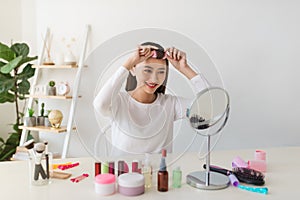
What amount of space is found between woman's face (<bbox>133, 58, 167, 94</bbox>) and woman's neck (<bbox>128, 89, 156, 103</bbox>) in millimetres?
18

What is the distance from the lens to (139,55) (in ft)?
3.46

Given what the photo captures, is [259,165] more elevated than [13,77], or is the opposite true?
[13,77]

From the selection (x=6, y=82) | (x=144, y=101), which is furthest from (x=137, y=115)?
(x=6, y=82)

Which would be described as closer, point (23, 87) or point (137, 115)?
point (137, 115)

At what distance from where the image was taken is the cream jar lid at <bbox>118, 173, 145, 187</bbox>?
0.99m

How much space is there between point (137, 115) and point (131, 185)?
0.84 ft

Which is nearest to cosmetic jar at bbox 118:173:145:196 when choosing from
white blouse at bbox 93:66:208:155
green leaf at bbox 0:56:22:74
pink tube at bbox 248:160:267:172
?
white blouse at bbox 93:66:208:155

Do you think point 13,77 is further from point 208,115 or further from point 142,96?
point 208,115

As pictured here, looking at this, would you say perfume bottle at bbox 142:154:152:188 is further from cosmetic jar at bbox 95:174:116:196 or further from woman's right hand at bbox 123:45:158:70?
woman's right hand at bbox 123:45:158:70

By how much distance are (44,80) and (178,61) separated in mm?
1830

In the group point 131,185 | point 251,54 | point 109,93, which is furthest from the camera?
point 251,54

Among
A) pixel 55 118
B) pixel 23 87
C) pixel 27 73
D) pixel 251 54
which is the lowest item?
pixel 55 118

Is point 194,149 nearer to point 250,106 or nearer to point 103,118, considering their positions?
point 103,118

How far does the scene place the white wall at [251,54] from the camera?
6.97 ft
